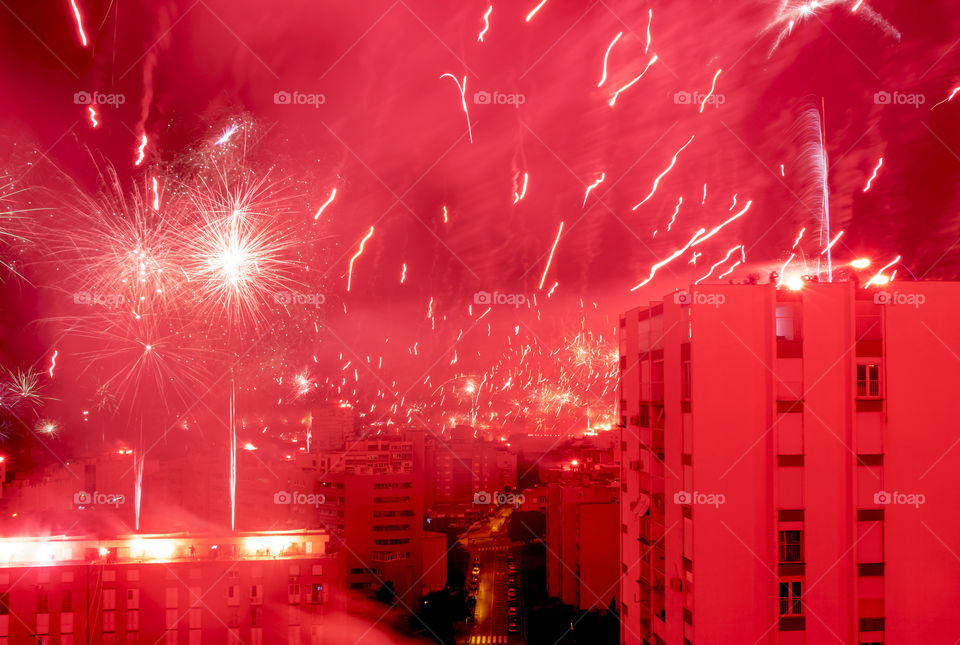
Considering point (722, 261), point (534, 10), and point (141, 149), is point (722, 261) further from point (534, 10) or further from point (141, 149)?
point (141, 149)

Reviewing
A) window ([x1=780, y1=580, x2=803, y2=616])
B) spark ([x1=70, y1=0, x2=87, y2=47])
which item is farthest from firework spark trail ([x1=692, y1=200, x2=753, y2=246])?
spark ([x1=70, y1=0, x2=87, y2=47])

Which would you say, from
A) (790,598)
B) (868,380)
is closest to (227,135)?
(868,380)

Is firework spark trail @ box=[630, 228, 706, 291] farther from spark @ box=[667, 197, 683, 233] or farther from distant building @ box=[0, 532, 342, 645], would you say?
distant building @ box=[0, 532, 342, 645]

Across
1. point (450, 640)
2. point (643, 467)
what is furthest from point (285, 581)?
point (643, 467)

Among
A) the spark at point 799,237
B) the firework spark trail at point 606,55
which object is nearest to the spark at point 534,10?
the firework spark trail at point 606,55

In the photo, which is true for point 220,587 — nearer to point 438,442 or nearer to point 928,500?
point 928,500

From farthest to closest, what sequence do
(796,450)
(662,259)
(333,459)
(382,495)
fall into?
(333,459) < (382,495) < (662,259) < (796,450)
